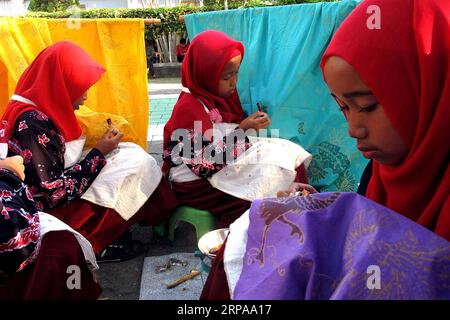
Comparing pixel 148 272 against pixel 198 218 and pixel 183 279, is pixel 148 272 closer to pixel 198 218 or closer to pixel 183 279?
pixel 183 279

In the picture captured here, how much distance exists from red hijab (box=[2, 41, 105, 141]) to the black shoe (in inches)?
30.9

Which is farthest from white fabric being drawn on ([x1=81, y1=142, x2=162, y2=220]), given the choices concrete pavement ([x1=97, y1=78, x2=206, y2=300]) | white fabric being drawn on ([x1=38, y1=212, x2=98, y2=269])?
white fabric being drawn on ([x1=38, y1=212, x2=98, y2=269])

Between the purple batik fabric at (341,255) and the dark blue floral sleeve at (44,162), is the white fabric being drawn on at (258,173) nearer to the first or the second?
the dark blue floral sleeve at (44,162)

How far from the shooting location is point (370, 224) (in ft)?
2.87

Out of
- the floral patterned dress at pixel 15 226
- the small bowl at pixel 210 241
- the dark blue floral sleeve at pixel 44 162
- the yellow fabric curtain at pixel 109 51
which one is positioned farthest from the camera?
the yellow fabric curtain at pixel 109 51

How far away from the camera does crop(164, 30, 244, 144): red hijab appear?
9.00 ft

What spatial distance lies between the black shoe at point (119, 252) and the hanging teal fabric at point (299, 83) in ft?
4.45

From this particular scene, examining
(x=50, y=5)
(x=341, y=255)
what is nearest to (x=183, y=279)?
(x=341, y=255)

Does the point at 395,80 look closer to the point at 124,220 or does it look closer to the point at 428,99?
the point at 428,99

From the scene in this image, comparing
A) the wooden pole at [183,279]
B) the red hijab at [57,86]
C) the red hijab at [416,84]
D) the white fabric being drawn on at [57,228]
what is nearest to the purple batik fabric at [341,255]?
the red hijab at [416,84]

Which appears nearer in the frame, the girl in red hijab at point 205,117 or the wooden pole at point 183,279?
the wooden pole at point 183,279

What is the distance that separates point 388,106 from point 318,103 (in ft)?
6.57

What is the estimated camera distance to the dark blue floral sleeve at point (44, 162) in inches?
90.6

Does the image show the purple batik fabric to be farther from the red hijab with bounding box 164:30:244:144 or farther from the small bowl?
the red hijab with bounding box 164:30:244:144
